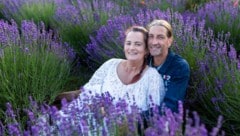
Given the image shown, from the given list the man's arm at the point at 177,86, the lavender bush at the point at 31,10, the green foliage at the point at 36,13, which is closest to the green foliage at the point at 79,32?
the lavender bush at the point at 31,10

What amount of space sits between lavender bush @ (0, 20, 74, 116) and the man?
1030mm

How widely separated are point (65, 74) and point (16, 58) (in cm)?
67

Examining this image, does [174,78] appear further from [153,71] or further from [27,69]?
[27,69]

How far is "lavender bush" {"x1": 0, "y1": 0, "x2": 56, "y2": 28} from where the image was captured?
18.9 feet

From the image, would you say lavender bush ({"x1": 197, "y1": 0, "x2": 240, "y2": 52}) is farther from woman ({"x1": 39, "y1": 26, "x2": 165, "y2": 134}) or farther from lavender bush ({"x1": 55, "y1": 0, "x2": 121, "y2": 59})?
woman ({"x1": 39, "y1": 26, "x2": 165, "y2": 134})

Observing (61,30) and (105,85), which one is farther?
(61,30)

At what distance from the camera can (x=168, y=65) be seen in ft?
9.75

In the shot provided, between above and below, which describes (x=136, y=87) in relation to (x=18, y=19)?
below

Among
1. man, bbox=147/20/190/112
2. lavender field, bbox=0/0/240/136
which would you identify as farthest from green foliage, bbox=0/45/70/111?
man, bbox=147/20/190/112

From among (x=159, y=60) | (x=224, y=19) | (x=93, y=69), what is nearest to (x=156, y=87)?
(x=159, y=60)

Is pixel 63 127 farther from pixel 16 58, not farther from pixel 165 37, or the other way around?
pixel 16 58

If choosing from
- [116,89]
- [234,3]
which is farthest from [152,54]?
[234,3]

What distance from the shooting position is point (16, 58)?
11.4 ft

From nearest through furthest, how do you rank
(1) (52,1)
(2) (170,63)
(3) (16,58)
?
(2) (170,63) < (3) (16,58) < (1) (52,1)
